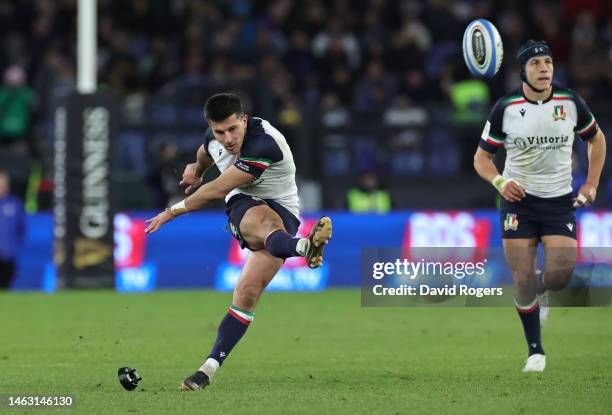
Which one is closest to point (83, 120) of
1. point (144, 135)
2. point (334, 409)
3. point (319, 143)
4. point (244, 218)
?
point (144, 135)

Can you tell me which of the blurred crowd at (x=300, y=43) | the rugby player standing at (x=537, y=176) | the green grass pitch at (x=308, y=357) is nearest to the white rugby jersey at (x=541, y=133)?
the rugby player standing at (x=537, y=176)

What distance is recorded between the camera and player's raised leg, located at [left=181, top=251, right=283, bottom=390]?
8492 mm

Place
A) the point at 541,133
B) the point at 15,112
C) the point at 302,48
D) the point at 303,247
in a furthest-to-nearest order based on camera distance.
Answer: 1. the point at 302,48
2. the point at 15,112
3. the point at 541,133
4. the point at 303,247

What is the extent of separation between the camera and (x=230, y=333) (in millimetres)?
8523

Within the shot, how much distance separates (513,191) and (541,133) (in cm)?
51

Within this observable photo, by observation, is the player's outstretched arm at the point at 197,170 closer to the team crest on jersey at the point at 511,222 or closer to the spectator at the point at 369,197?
the team crest on jersey at the point at 511,222

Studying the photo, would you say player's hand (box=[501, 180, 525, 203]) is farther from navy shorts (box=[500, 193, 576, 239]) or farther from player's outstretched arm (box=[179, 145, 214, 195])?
player's outstretched arm (box=[179, 145, 214, 195])

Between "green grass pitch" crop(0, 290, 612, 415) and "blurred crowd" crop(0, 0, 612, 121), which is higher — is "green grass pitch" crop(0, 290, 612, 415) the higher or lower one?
the lower one

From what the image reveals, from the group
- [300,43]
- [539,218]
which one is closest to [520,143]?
[539,218]

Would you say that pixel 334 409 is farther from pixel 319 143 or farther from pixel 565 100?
pixel 319 143

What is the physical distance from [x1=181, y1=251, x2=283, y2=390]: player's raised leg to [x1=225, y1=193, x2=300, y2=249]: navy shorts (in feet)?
0.67

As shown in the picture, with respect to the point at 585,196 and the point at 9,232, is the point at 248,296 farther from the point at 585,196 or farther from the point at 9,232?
the point at 9,232

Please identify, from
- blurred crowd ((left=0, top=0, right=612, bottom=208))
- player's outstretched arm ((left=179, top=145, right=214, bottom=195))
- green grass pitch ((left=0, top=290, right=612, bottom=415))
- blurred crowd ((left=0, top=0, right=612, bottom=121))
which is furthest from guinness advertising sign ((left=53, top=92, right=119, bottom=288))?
player's outstretched arm ((left=179, top=145, right=214, bottom=195))

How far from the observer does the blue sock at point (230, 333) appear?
849cm
